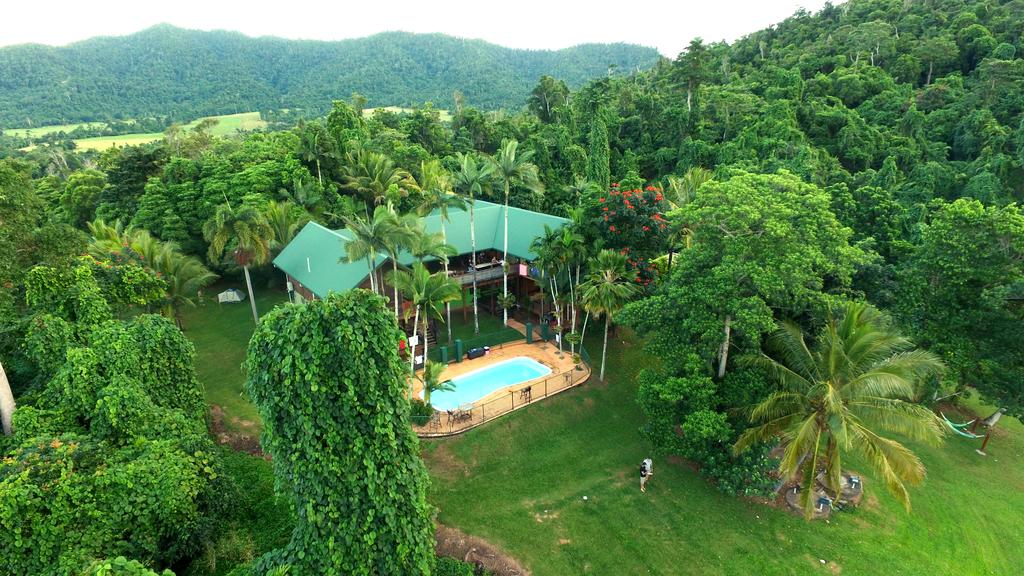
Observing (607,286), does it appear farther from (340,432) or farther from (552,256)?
(340,432)

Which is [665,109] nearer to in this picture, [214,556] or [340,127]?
[340,127]

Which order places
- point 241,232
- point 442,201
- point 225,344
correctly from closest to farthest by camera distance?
point 442,201
point 241,232
point 225,344

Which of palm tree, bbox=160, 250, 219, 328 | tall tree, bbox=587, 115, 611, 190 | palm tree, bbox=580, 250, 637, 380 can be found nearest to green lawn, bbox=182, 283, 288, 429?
palm tree, bbox=160, 250, 219, 328

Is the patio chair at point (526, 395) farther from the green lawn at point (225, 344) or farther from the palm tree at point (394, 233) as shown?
the green lawn at point (225, 344)

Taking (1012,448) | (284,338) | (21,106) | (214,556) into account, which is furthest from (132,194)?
(21,106)

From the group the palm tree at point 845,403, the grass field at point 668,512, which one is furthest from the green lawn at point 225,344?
the palm tree at point 845,403

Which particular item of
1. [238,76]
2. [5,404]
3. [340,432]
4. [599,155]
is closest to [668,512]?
[340,432]

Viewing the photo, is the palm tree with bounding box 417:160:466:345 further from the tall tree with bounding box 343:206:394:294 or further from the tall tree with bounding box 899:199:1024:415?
the tall tree with bounding box 899:199:1024:415

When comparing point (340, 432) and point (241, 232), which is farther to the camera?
Answer: point (241, 232)
